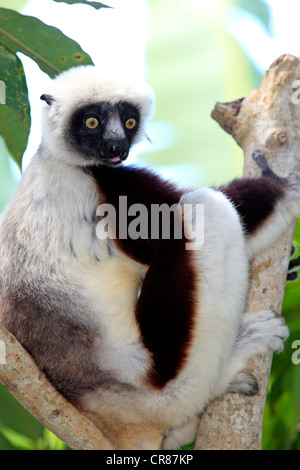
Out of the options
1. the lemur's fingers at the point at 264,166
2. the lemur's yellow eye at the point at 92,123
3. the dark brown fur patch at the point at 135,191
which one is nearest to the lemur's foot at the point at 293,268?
the lemur's fingers at the point at 264,166

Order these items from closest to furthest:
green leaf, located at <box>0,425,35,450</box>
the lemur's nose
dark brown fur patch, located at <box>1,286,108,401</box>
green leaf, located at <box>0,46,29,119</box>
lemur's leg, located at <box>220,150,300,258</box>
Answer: green leaf, located at <box>0,46,29,119</box> < dark brown fur patch, located at <box>1,286,108,401</box> < the lemur's nose < lemur's leg, located at <box>220,150,300,258</box> < green leaf, located at <box>0,425,35,450</box>

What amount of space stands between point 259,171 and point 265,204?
24cm

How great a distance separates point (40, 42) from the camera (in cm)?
307

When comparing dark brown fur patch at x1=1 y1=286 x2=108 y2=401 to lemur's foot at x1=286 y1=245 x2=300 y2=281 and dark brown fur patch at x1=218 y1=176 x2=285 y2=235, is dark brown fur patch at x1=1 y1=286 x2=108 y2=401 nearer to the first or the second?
dark brown fur patch at x1=218 y1=176 x2=285 y2=235

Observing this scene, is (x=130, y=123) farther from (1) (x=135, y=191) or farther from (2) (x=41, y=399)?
(2) (x=41, y=399)

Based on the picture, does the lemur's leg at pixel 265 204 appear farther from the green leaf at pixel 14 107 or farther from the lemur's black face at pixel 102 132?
the green leaf at pixel 14 107

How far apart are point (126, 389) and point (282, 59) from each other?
7.76 feet

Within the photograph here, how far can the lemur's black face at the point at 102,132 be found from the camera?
3.22 m

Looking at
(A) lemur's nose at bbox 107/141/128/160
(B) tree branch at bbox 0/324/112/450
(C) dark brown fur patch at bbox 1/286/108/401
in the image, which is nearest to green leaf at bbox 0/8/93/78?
(A) lemur's nose at bbox 107/141/128/160

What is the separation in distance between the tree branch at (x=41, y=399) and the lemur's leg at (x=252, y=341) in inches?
29.2

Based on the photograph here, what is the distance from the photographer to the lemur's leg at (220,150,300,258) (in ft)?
10.8

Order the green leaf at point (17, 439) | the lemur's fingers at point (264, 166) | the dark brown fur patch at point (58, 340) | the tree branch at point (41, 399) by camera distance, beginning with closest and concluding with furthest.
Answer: the tree branch at point (41, 399)
the dark brown fur patch at point (58, 340)
the lemur's fingers at point (264, 166)
the green leaf at point (17, 439)

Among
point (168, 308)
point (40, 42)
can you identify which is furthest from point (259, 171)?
point (40, 42)

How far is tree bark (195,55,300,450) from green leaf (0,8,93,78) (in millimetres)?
1180
